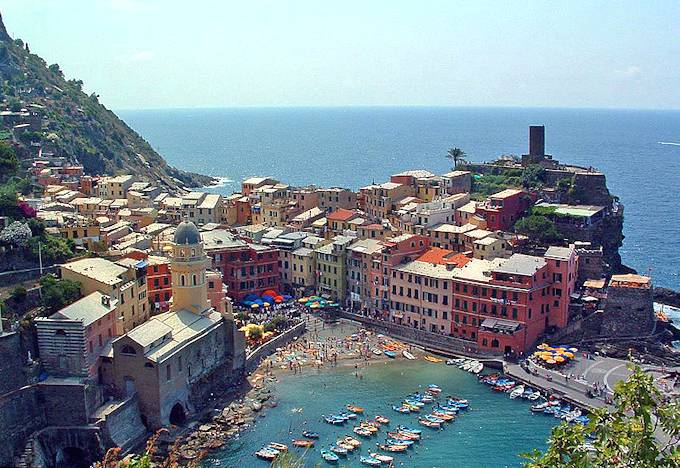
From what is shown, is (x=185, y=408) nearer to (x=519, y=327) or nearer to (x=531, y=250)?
(x=519, y=327)

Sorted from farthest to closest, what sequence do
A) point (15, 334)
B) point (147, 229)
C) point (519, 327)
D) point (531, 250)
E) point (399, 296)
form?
point (147, 229) < point (531, 250) < point (399, 296) < point (519, 327) < point (15, 334)

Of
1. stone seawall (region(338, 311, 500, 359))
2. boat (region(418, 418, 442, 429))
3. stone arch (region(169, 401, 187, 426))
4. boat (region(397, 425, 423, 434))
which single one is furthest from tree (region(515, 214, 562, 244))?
stone arch (region(169, 401, 187, 426))

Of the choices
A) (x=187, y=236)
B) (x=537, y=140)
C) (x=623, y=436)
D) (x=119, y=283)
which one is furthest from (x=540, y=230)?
(x=623, y=436)

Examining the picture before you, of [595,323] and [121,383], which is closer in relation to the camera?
[121,383]

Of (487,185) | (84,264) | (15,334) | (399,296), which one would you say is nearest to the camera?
(15,334)

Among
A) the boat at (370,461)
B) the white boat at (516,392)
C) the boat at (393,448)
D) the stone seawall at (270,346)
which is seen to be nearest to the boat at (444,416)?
the boat at (393,448)

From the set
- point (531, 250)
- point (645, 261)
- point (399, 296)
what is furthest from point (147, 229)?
point (645, 261)
